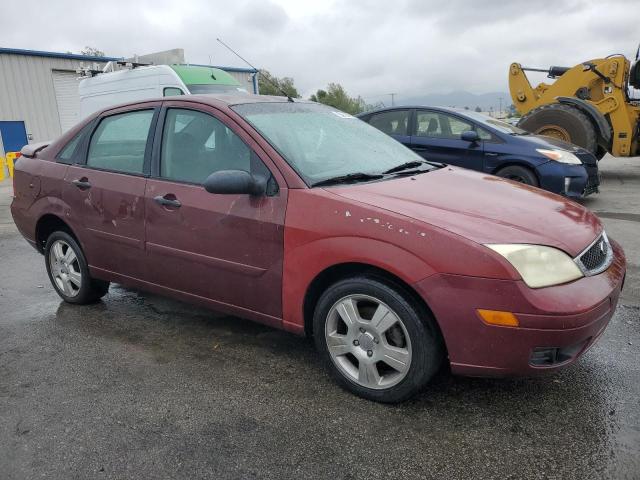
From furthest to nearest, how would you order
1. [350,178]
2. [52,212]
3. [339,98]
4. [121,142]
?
[339,98] → [52,212] → [121,142] → [350,178]

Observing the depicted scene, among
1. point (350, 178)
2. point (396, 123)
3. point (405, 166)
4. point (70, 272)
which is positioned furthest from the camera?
point (396, 123)

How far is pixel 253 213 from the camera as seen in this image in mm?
3020

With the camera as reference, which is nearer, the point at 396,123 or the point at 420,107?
the point at 420,107

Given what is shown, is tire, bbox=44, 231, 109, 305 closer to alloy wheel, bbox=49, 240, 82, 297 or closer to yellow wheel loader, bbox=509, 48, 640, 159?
alloy wheel, bbox=49, 240, 82, 297

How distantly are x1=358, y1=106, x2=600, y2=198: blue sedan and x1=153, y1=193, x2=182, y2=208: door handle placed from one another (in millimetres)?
4835

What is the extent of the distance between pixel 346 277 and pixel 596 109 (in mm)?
9327

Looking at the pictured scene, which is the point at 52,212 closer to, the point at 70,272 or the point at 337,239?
the point at 70,272

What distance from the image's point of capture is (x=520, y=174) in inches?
283

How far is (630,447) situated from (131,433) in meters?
2.27

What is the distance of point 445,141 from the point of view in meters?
7.52

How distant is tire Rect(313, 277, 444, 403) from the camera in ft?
8.41

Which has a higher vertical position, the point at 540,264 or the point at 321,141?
the point at 321,141

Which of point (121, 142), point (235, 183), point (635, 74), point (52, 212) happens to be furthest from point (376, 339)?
point (635, 74)

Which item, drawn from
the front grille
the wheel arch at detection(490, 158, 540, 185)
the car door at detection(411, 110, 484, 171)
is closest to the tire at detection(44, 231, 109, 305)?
the front grille
